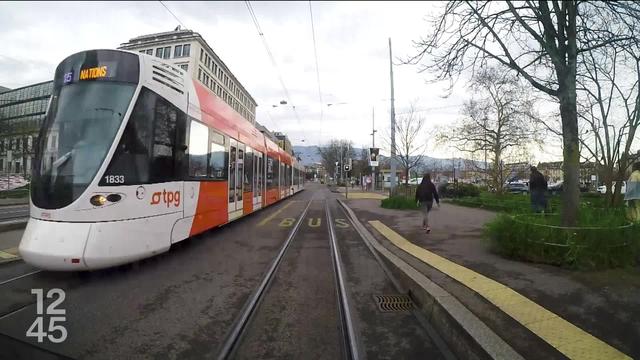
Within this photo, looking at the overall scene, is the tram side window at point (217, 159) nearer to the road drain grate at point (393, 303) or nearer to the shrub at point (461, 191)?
the road drain grate at point (393, 303)

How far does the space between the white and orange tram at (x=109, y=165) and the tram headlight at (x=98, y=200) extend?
0.5 inches

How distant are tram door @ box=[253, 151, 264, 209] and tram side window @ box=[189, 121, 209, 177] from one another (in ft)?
20.6

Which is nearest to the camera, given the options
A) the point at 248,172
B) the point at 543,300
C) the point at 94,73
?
the point at 543,300

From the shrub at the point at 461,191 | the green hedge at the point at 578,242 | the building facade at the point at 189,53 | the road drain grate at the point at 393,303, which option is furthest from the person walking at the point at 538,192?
the building facade at the point at 189,53

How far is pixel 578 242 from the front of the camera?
655 cm

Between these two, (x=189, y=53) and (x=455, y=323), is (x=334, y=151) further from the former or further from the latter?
(x=455, y=323)

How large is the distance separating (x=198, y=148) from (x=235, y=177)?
3501 millimetres

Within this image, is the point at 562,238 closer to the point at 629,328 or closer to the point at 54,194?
the point at 629,328

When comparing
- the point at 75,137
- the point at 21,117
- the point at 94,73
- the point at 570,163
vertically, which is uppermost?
the point at 21,117

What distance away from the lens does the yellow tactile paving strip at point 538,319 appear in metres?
3.52

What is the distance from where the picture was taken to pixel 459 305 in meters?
4.61

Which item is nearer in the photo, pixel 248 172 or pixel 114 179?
pixel 114 179

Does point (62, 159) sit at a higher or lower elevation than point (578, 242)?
higher

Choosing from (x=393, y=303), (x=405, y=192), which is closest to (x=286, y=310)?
(x=393, y=303)
